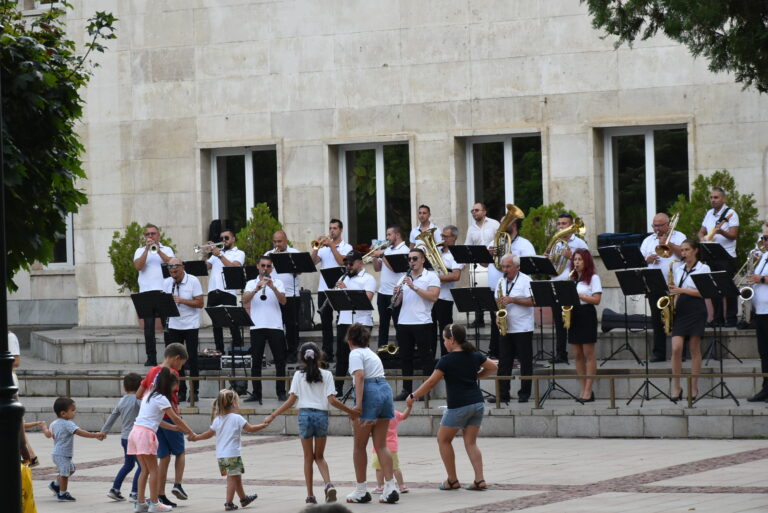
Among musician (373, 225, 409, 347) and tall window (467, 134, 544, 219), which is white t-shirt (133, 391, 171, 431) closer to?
musician (373, 225, 409, 347)

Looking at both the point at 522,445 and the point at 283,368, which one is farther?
the point at 283,368

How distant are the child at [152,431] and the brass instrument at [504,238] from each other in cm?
766

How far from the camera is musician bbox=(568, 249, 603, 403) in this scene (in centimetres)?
1934

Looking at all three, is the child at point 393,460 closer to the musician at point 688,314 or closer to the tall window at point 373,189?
the musician at point 688,314

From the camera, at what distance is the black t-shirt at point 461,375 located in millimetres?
14641

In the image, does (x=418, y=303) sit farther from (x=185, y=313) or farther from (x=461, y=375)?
(x=461, y=375)

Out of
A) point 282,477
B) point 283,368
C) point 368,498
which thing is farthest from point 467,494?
point 283,368

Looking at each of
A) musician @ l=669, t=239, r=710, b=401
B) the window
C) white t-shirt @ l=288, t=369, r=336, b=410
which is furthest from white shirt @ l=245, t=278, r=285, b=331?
the window

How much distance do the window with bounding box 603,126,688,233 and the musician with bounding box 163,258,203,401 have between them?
7793 millimetres

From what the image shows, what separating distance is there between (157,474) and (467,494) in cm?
293

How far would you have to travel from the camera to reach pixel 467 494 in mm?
14469

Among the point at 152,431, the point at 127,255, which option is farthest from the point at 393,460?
the point at 127,255

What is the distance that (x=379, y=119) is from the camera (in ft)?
88.8

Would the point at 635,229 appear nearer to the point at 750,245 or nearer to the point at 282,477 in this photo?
the point at 750,245
